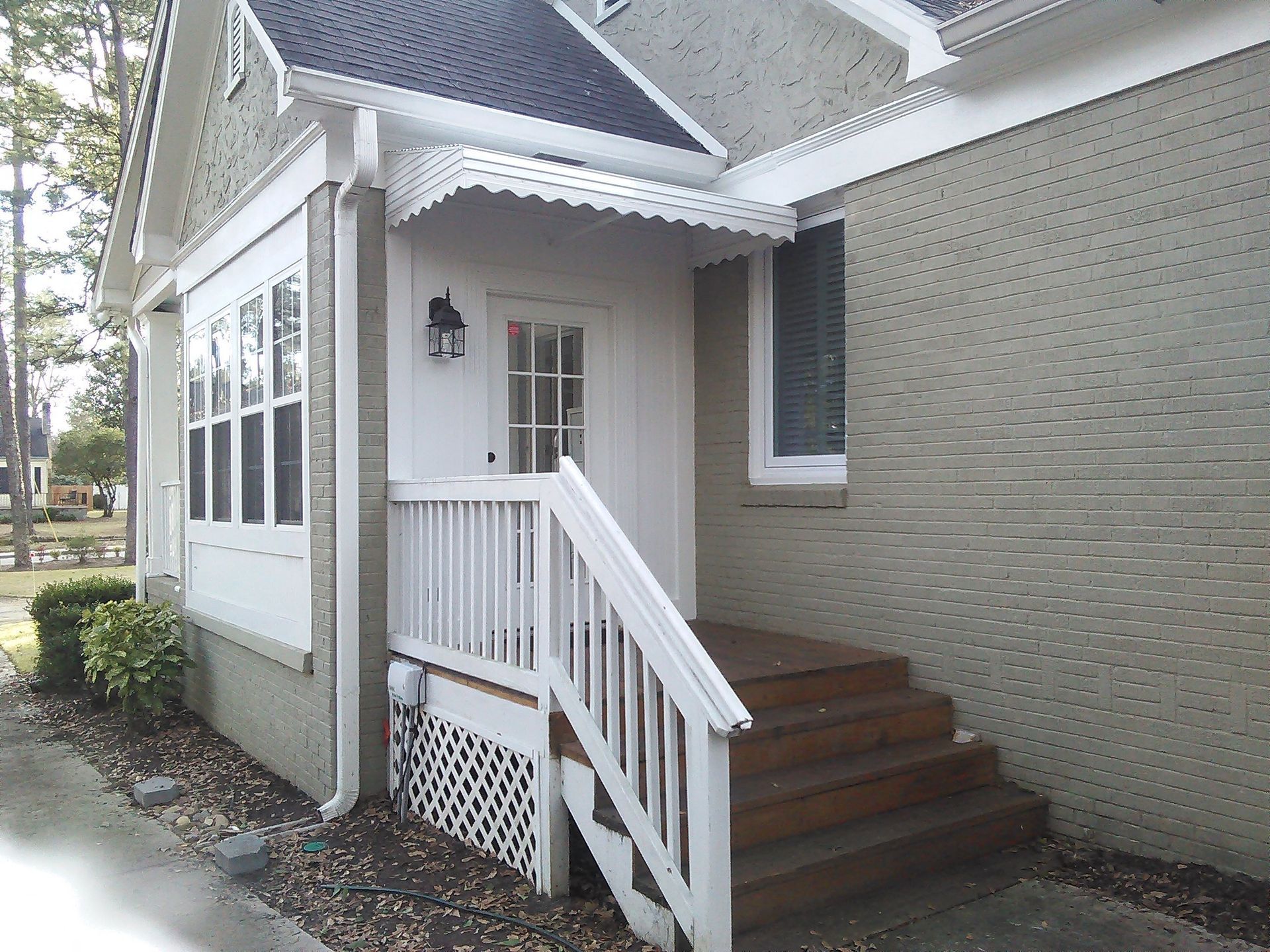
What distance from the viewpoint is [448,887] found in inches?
161

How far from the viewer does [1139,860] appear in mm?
3918

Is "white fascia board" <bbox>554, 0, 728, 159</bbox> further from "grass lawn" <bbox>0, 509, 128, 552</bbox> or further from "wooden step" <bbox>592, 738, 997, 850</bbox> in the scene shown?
"grass lawn" <bbox>0, 509, 128, 552</bbox>

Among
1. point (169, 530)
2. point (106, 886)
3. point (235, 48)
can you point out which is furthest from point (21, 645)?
point (106, 886)

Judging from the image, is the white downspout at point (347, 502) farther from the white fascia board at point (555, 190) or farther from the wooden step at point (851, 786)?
the wooden step at point (851, 786)

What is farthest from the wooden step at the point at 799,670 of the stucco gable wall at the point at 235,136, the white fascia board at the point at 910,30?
the stucco gable wall at the point at 235,136

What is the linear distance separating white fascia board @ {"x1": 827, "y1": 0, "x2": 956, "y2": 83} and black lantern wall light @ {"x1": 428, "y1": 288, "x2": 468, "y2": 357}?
267 centimetres

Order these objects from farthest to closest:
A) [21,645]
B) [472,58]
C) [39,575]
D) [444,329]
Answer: [39,575] < [21,645] < [472,58] < [444,329]

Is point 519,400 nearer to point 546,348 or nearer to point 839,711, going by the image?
point 546,348

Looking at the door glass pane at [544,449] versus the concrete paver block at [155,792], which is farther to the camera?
the door glass pane at [544,449]

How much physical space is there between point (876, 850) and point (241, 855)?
2.85 m

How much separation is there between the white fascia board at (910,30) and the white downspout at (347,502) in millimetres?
2664

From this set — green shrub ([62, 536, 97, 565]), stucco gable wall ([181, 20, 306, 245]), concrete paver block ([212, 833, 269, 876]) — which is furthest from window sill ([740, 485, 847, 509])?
green shrub ([62, 536, 97, 565])

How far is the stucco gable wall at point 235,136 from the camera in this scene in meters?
6.12

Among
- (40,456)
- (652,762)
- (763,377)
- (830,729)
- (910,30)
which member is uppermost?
(910,30)
